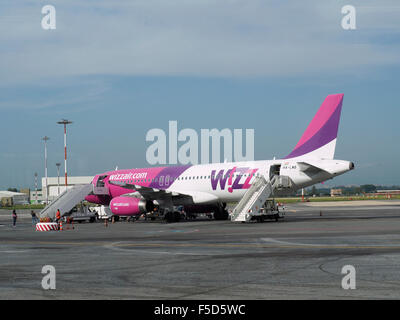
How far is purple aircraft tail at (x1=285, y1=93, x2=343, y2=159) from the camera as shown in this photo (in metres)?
39.0

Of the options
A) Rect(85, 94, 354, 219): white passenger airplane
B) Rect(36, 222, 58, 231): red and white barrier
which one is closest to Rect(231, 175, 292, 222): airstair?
Rect(85, 94, 354, 219): white passenger airplane

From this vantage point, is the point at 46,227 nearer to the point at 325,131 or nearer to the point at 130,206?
the point at 130,206

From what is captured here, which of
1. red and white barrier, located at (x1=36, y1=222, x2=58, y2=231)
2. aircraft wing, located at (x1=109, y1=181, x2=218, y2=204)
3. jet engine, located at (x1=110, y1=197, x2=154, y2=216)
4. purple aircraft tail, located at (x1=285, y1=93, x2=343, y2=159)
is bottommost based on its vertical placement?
red and white barrier, located at (x1=36, y1=222, x2=58, y2=231)

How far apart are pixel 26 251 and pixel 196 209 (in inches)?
1069

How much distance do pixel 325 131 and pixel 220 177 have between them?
29.8ft

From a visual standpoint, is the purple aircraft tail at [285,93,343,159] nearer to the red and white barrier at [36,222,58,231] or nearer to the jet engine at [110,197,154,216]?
the jet engine at [110,197,154,216]

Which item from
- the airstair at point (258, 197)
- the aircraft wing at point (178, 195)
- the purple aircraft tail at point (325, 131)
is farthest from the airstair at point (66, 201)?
the purple aircraft tail at point (325, 131)

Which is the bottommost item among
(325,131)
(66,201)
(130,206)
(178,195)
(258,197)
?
(130,206)

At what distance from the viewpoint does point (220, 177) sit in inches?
1704

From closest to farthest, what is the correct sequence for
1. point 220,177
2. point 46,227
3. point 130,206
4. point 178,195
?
point 46,227, point 220,177, point 130,206, point 178,195

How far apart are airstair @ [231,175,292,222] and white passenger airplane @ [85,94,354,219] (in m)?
0.45

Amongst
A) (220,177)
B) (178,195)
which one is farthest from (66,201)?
(220,177)
